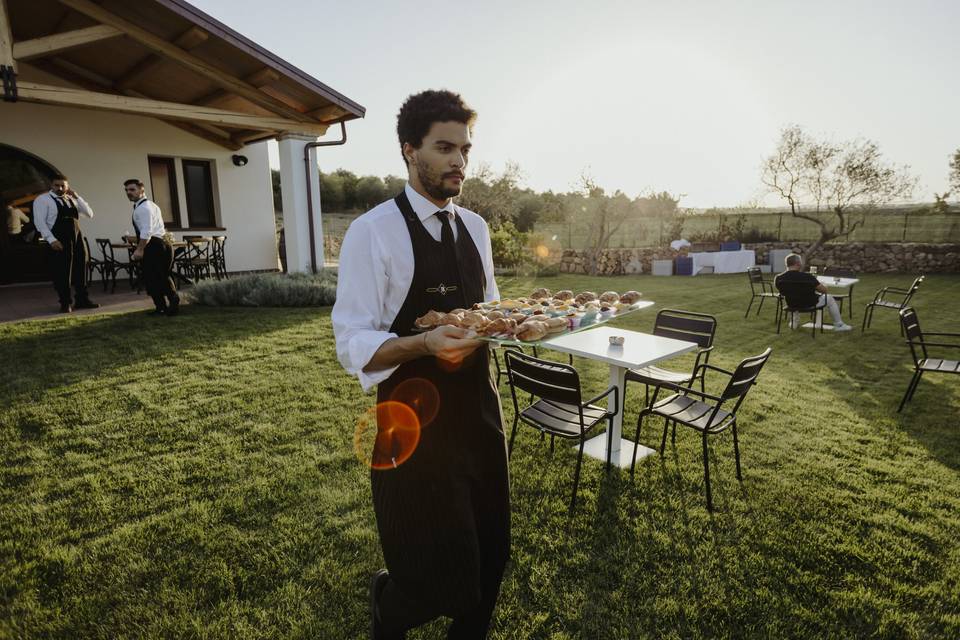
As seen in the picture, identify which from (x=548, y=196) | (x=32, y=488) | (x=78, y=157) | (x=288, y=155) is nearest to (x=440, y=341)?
(x=32, y=488)

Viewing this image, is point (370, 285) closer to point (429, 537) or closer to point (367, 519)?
point (429, 537)

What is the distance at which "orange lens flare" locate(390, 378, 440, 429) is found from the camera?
1.52 m

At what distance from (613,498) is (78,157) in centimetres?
1279

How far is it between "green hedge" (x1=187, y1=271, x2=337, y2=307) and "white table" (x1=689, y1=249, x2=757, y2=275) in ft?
44.3

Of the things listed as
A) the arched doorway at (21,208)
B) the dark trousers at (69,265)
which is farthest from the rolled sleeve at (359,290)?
the arched doorway at (21,208)

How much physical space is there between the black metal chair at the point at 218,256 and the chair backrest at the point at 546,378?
407 inches

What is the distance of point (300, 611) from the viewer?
7.55ft

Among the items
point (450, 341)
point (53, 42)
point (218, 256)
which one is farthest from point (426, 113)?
point (218, 256)

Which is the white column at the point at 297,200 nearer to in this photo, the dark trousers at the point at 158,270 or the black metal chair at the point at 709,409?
the dark trousers at the point at 158,270

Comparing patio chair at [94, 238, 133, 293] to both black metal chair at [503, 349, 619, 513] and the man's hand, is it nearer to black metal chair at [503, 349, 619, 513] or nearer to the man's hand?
black metal chair at [503, 349, 619, 513]

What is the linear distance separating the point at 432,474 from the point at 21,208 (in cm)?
1395

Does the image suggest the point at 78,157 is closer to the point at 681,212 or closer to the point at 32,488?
the point at 32,488

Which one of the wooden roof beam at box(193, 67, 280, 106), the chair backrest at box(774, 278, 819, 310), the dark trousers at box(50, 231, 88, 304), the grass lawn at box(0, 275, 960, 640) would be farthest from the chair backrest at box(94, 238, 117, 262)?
the chair backrest at box(774, 278, 819, 310)

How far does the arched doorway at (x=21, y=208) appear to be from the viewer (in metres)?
10.3
